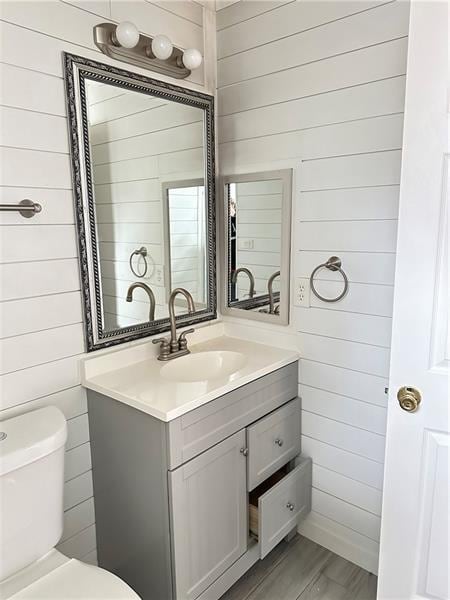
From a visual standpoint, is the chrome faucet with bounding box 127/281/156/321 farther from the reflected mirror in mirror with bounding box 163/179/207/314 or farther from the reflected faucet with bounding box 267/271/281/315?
the reflected faucet with bounding box 267/271/281/315

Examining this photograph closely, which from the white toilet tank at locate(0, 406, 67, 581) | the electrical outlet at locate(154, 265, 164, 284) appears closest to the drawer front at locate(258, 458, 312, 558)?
the white toilet tank at locate(0, 406, 67, 581)

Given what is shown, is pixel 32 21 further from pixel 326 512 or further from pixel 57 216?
pixel 326 512

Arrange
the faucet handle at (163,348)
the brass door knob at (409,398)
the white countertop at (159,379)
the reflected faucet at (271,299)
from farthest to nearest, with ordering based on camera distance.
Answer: the reflected faucet at (271,299)
the faucet handle at (163,348)
the white countertop at (159,379)
the brass door knob at (409,398)

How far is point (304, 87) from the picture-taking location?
1.67 m

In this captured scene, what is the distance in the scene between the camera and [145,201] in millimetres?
1724

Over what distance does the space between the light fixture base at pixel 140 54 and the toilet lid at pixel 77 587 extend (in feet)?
5.50

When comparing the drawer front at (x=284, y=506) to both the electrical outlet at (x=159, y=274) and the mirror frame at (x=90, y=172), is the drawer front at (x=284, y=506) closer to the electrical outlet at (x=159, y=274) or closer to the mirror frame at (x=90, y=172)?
the mirror frame at (x=90, y=172)

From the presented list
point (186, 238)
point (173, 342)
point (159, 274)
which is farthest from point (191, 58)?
point (173, 342)

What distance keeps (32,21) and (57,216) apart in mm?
592

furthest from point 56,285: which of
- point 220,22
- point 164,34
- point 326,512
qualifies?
point 326,512

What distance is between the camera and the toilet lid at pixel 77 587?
1150 millimetres

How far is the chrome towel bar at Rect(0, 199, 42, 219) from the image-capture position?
129cm

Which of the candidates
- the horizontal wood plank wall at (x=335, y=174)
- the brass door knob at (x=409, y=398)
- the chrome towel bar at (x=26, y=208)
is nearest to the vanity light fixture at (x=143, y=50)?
the horizontal wood plank wall at (x=335, y=174)

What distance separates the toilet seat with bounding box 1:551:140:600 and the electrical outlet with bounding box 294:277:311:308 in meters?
1.17
